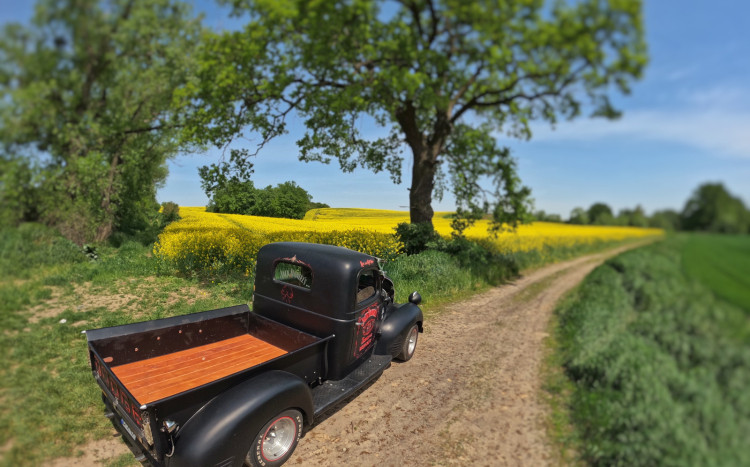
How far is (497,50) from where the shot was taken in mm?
8945

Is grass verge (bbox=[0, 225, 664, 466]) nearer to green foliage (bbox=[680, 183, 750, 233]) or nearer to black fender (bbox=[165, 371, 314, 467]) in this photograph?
black fender (bbox=[165, 371, 314, 467])

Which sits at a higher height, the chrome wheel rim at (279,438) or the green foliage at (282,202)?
the green foliage at (282,202)

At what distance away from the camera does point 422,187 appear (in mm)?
12758

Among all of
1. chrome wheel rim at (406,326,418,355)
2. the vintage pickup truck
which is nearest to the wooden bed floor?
the vintage pickup truck

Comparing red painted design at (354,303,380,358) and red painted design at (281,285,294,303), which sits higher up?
red painted design at (281,285,294,303)

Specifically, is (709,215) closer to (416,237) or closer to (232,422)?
(232,422)

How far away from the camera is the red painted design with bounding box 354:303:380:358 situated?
4.21 metres

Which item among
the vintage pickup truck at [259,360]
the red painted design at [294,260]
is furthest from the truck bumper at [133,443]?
the red painted design at [294,260]

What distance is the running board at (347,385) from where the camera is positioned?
3.52 meters

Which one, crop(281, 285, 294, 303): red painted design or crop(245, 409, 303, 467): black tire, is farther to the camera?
crop(281, 285, 294, 303): red painted design

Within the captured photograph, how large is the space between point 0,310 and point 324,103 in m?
9.83

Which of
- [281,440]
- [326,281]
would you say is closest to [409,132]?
[326,281]

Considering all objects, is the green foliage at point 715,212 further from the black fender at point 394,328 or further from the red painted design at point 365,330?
the black fender at point 394,328

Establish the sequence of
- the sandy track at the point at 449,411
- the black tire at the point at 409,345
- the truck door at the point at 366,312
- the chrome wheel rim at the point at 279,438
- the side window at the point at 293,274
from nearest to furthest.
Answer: the chrome wheel rim at the point at 279,438
the sandy track at the point at 449,411
the truck door at the point at 366,312
the side window at the point at 293,274
the black tire at the point at 409,345
